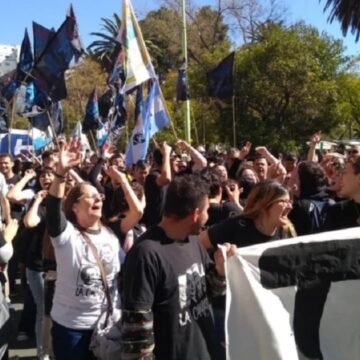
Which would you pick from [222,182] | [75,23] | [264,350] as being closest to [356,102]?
[75,23]

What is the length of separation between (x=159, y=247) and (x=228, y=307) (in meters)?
0.49

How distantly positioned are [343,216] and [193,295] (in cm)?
183

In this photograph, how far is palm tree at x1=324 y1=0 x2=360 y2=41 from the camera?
26312 millimetres

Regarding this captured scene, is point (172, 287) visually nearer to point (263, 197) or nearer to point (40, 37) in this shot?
point (263, 197)

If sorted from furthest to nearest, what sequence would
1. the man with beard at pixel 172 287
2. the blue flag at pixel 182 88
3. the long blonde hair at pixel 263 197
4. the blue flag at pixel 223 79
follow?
1. the blue flag at pixel 182 88
2. the blue flag at pixel 223 79
3. the long blonde hair at pixel 263 197
4. the man with beard at pixel 172 287

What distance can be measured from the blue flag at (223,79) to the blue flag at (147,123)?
3.34 m

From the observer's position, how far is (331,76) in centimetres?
2838

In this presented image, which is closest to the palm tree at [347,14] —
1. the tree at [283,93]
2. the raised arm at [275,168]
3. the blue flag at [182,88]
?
the tree at [283,93]

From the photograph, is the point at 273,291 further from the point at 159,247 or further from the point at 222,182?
the point at 222,182

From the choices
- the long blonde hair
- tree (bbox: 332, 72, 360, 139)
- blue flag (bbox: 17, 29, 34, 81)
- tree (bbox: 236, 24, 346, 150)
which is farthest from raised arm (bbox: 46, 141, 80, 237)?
tree (bbox: 332, 72, 360, 139)

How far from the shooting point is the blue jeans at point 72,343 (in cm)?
366

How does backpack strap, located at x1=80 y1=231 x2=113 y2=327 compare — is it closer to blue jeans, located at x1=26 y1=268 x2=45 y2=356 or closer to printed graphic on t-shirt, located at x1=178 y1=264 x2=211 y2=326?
printed graphic on t-shirt, located at x1=178 y1=264 x2=211 y2=326

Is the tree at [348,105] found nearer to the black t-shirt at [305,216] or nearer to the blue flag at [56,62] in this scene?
the blue flag at [56,62]

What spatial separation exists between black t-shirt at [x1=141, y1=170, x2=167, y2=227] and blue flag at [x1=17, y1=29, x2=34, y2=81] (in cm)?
739
